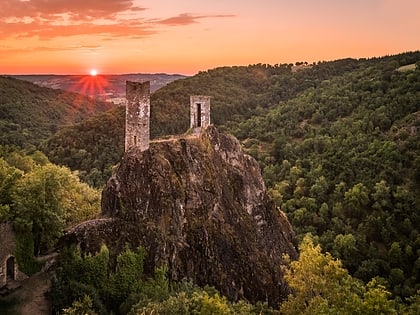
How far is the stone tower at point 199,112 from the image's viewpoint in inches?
2009

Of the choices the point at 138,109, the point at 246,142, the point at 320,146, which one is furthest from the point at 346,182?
the point at 138,109

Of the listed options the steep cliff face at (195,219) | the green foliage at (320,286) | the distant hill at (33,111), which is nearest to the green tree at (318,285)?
the green foliage at (320,286)

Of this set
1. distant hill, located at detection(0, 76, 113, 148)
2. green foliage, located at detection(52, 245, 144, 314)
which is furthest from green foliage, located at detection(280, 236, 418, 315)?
distant hill, located at detection(0, 76, 113, 148)

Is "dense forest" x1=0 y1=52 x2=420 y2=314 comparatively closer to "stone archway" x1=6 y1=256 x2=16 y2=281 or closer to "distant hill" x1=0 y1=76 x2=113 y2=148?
"stone archway" x1=6 y1=256 x2=16 y2=281

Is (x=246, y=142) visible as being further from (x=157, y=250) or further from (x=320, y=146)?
(x=157, y=250)

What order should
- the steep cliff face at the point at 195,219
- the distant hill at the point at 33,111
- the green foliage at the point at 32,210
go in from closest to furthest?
the green foliage at the point at 32,210, the steep cliff face at the point at 195,219, the distant hill at the point at 33,111

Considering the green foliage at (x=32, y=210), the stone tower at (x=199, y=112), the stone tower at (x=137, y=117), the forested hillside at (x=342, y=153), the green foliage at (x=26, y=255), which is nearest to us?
the green foliage at (x=26, y=255)

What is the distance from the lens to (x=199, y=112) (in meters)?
51.4

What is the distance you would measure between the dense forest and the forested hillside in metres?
0.28

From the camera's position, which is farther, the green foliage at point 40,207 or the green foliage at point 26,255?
the green foliage at point 40,207

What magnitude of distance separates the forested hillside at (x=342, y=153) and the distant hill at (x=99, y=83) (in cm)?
919

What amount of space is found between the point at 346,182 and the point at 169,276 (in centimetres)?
7328

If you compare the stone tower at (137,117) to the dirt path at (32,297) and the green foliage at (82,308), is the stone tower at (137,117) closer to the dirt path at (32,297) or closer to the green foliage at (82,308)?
the dirt path at (32,297)

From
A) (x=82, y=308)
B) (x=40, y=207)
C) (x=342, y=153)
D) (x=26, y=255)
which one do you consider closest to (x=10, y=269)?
(x=26, y=255)
